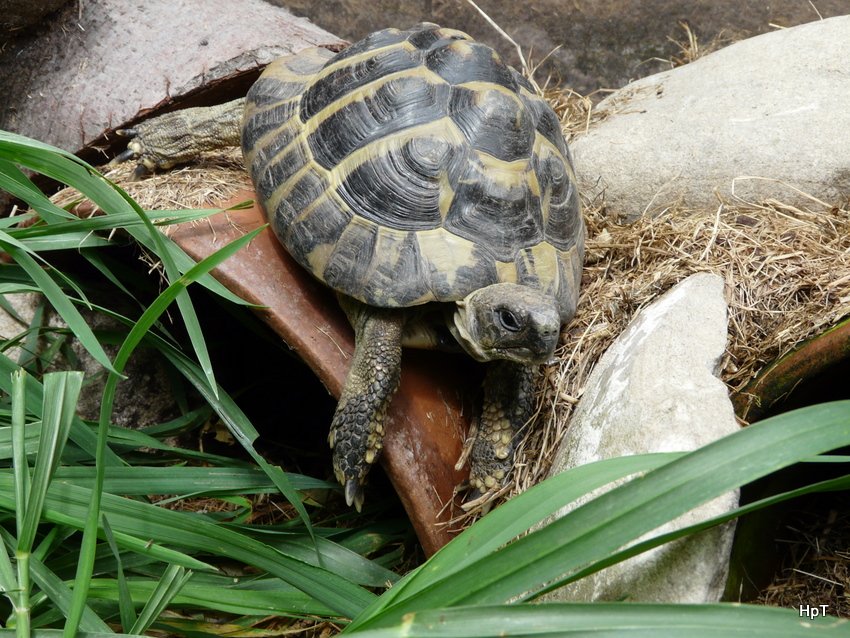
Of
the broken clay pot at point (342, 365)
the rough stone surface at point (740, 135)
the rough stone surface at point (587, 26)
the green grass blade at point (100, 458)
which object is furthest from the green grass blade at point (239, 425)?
the rough stone surface at point (587, 26)

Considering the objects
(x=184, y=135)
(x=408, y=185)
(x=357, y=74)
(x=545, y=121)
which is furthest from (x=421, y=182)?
(x=184, y=135)

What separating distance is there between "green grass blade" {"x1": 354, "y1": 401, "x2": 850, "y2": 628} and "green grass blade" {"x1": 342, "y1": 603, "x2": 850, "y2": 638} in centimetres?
8

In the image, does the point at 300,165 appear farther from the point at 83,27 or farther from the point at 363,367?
the point at 83,27

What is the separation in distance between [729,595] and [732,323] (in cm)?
87

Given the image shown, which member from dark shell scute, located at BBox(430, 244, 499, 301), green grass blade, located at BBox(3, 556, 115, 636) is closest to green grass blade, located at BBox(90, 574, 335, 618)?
green grass blade, located at BBox(3, 556, 115, 636)

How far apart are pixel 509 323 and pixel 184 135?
Answer: 1508 mm

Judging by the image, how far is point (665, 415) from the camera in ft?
5.78

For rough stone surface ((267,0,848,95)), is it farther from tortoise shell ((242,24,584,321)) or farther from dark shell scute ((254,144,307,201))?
dark shell scute ((254,144,307,201))

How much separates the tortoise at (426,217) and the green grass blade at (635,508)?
25.8 inches

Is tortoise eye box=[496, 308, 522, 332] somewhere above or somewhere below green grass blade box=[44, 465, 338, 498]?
above

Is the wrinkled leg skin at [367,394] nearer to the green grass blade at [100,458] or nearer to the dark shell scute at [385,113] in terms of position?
the dark shell scute at [385,113]

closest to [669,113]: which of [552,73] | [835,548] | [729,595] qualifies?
[552,73]

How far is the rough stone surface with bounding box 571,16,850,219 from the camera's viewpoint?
8.72 ft

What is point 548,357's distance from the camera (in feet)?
6.40
